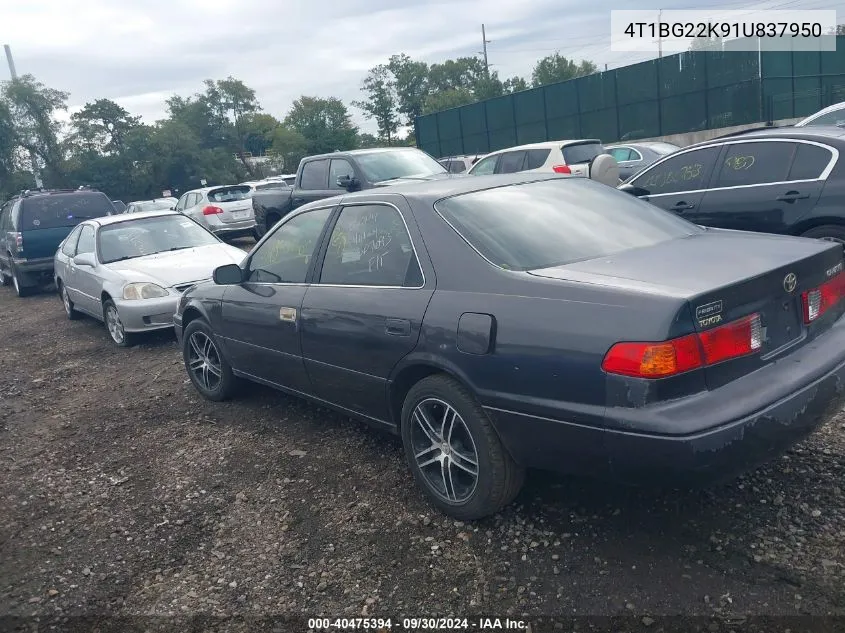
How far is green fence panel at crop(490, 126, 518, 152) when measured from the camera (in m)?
33.0

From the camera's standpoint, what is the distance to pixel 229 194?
18125 millimetres

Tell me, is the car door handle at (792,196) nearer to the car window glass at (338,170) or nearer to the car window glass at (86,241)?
the car window glass at (338,170)

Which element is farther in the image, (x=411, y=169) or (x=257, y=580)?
(x=411, y=169)

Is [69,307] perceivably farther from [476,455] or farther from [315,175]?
[476,455]

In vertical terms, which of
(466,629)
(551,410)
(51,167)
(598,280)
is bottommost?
(466,629)

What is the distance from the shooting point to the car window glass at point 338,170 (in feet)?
35.7

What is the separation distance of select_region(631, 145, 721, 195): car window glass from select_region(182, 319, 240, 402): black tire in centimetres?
429

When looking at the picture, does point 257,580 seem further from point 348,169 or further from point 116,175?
point 116,175

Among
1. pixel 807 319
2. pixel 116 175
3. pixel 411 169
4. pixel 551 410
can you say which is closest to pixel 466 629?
pixel 551 410

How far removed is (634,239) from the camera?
3.62m

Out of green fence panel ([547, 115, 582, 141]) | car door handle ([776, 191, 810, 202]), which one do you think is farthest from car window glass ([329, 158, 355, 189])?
green fence panel ([547, 115, 582, 141])

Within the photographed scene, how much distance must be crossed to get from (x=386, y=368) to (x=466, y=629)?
137 cm

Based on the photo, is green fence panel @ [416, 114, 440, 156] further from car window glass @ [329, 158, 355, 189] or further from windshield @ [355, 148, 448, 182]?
windshield @ [355, 148, 448, 182]

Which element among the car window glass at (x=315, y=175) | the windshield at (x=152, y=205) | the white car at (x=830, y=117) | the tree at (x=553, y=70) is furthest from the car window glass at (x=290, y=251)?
the tree at (x=553, y=70)
